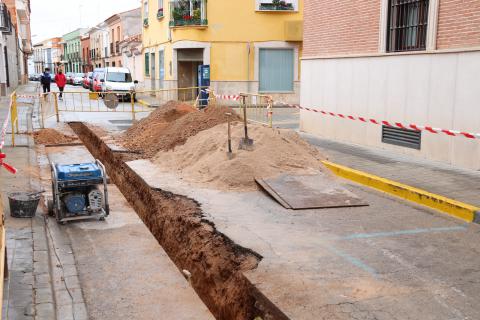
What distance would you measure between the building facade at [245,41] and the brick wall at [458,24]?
59.7 feet

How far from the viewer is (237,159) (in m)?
9.78

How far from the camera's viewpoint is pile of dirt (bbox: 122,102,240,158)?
503 inches

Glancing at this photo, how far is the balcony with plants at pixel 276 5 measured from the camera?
28344mm

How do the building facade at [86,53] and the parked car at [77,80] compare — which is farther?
the building facade at [86,53]

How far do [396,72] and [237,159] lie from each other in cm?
431

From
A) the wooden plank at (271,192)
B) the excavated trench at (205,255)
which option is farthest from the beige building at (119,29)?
the wooden plank at (271,192)

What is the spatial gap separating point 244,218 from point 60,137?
9671mm

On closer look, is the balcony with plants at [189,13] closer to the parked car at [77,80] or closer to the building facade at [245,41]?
the building facade at [245,41]

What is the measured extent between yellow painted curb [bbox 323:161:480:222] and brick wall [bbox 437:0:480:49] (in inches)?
121

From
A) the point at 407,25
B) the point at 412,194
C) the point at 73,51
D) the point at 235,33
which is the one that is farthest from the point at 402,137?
the point at 73,51

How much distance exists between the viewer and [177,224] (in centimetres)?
783

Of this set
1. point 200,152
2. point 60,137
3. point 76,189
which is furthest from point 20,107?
point 76,189

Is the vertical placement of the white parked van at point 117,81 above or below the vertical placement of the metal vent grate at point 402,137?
above

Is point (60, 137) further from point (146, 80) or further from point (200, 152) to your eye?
point (146, 80)
